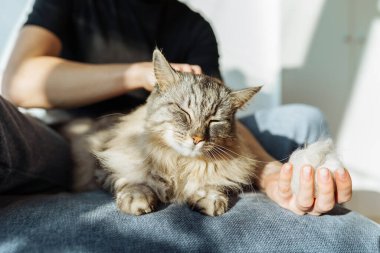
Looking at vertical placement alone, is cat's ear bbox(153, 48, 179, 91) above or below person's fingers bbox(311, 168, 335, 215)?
above

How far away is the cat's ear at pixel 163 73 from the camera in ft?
3.71

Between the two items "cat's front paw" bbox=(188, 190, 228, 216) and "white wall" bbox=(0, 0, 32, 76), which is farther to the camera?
"white wall" bbox=(0, 0, 32, 76)

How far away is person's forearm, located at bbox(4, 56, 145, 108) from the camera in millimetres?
1412

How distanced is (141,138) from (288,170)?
0.50m

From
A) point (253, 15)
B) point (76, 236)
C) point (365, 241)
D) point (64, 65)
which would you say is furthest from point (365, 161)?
point (76, 236)

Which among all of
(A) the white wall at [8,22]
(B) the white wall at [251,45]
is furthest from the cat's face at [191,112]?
(B) the white wall at [251,45]

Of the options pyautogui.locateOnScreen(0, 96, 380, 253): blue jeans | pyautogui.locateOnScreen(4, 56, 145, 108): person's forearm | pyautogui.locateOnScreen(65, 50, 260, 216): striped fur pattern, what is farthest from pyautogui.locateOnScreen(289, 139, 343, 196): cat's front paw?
pyautogui.locateOnScreen(4, 56, 145, 108): person's forearm

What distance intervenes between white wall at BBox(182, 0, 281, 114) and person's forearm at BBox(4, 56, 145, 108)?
124 cm

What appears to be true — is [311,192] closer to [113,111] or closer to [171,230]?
[171,230]

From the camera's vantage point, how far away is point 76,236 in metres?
0.83

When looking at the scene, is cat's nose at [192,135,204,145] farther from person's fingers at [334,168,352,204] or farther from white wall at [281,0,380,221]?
white wall at [281,0,380,221]

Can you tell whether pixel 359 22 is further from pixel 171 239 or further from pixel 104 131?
pixel 171 239

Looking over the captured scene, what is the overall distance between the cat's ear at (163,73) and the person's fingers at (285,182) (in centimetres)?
44

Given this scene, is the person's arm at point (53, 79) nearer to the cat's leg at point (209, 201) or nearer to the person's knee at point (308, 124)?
the cat's leg at point (209, 201)
